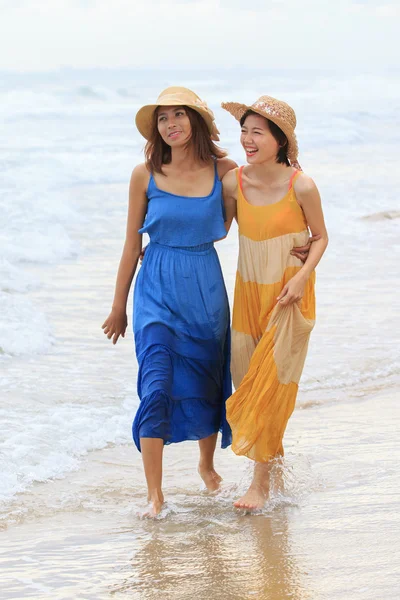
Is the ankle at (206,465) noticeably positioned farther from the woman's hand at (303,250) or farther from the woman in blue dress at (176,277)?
the woman's hand at (303,250)

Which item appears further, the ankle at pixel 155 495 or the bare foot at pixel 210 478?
the bare foot at pixel 210 478

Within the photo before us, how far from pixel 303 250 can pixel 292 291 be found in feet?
0.63

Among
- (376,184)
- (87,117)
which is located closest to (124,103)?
(87,117)

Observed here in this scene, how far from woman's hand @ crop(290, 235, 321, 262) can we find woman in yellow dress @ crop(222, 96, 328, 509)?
0.01 m

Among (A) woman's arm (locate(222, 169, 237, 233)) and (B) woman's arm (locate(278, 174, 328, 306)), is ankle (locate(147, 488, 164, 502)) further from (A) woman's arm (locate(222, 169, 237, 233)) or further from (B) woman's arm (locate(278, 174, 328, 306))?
(A) woman's arm (locate(222, 169, 237, 233))

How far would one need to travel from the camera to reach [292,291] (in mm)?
3742

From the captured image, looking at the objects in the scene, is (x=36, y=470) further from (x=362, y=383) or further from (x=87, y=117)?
(x=87, y=117)

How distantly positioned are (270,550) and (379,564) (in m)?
0.41

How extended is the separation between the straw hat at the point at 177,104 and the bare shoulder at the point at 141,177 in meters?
0.19

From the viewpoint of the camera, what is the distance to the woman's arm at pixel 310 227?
376 centimetres

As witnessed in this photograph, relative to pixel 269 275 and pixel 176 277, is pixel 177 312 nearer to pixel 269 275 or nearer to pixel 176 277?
pixel 176 277

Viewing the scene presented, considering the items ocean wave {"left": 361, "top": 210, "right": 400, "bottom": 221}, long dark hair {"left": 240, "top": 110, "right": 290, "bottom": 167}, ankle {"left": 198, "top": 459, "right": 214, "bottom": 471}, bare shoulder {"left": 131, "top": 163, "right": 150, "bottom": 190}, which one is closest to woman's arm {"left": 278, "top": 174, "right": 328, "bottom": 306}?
long dark hair {"left": 240, "top": 110, "right": 290, "bottom": 167}

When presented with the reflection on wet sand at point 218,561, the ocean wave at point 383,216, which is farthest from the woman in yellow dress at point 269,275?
the ocean wave at point 383,216

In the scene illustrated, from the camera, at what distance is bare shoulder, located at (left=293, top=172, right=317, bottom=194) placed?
149 inches
